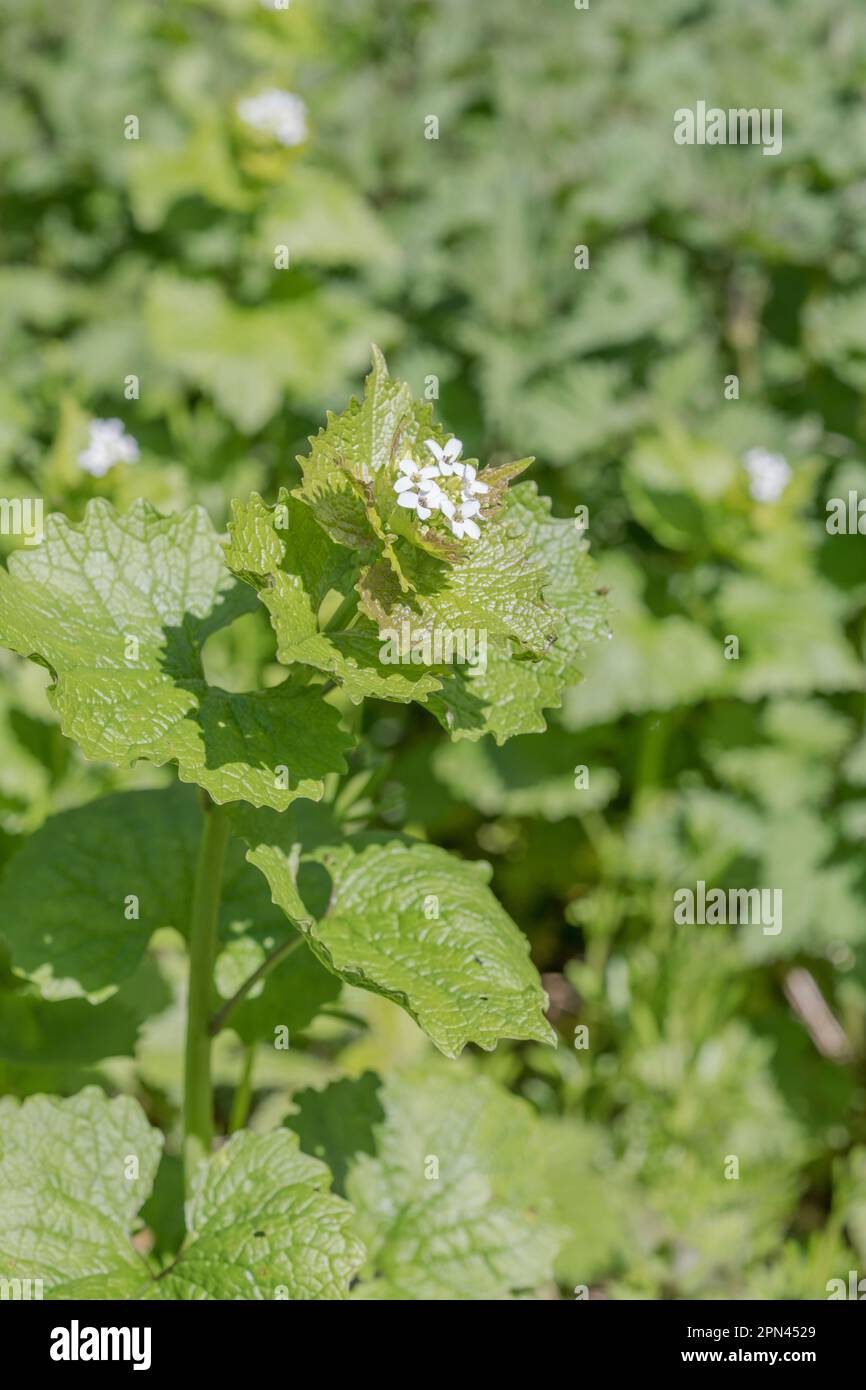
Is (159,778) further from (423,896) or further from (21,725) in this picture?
(423,896)

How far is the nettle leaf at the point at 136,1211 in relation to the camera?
4.31 ft

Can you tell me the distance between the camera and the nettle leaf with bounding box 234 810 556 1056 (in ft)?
3.94

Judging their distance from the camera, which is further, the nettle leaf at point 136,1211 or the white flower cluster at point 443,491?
the nettle leaf at point 136,1211

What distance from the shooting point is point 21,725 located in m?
2.31

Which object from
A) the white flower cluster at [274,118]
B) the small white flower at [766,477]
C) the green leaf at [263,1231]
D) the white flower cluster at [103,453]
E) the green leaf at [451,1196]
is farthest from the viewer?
the white flower cluster at [274,118]

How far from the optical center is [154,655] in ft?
4.37

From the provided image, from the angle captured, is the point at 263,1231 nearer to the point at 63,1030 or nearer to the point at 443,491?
the point at 63,1030

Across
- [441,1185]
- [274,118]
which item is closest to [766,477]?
[274,118]

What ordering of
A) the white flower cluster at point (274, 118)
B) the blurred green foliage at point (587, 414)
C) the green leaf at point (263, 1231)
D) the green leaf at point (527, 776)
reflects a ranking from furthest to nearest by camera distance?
the white flower cluster at point (274, 118), the green leaf at point (527, 776), the blurred green foliage at point (587, 414), the green leaf at point (263, 1231)

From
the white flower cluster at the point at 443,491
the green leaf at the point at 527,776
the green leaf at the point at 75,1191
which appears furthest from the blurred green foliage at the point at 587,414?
the white flower cluster at the point at 443,491

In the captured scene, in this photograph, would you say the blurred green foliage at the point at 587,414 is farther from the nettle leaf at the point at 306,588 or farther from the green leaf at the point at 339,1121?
the nettle leaf at the point at 306,588

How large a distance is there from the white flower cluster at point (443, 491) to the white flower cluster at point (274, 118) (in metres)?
2.33

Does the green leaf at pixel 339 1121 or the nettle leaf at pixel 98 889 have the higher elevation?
the nettle leaf at pixel 98 889

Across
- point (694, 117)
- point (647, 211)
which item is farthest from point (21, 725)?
point (694, 117)
